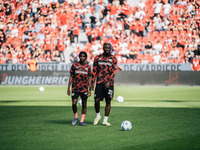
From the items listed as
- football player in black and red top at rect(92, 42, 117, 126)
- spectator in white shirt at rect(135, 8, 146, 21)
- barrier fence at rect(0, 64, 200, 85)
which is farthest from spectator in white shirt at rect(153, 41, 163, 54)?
football player in black and red top at rect(92, 42, 117, 126)

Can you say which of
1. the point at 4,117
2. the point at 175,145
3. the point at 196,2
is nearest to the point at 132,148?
the point at 175,145

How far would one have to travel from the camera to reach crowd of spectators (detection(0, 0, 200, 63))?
31641mm

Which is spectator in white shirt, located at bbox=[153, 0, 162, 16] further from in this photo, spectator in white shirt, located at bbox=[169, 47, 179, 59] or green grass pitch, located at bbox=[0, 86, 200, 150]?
green grass pitch, located at bbox=[0, 86, 200, 150]

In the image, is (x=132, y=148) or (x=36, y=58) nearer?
(x=132, y=148)

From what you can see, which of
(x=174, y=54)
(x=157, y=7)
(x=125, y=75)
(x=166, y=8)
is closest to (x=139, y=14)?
(x=157, y=7)

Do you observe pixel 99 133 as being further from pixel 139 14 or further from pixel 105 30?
pixel 139 14

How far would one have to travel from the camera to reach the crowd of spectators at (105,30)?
3164 cm

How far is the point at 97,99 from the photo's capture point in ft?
32.3

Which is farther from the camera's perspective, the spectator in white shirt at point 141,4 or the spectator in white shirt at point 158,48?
the spectator in white shirt at point 141,4

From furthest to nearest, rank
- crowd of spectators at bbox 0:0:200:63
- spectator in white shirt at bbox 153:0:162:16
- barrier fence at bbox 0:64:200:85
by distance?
spectator in white shirt at bbox 153:0:162:16
crowd of spectators at bbox 0:0:200:63
barrier fence at bbox 0:64:200:85

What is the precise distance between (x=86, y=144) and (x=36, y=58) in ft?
87.9

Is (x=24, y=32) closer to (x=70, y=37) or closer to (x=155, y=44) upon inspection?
(x=70, y=37)

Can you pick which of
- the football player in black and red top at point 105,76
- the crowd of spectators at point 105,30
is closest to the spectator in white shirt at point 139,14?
the crowd of spectators at point 105,30

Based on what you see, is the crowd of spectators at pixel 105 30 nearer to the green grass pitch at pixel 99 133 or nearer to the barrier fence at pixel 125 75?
the barrier fence at pixel 125 75
